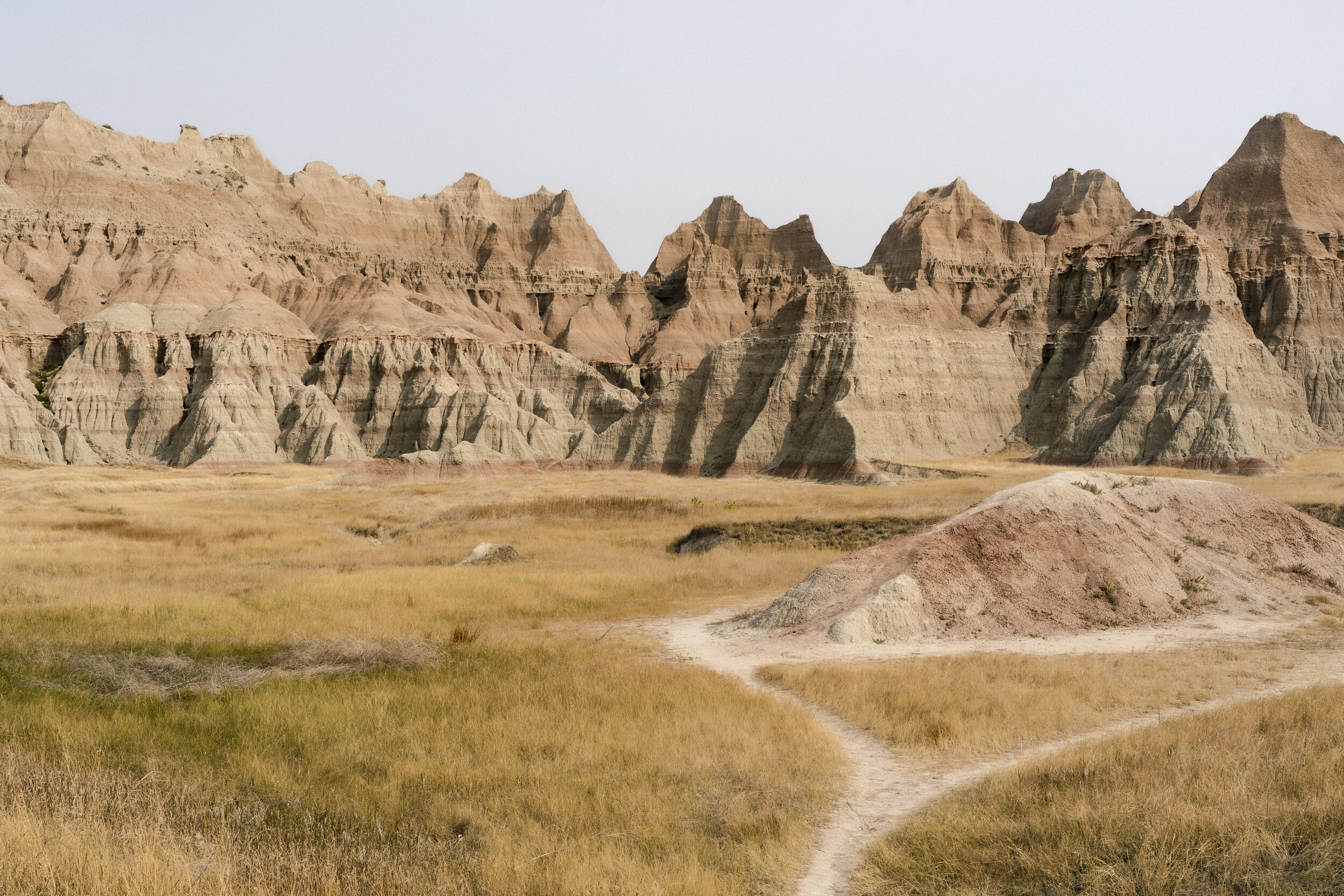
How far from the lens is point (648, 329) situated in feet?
516

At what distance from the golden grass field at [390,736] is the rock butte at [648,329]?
159 ft

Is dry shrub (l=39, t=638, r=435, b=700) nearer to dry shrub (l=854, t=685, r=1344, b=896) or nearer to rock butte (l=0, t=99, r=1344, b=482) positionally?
dry shrub (l=854, t=685, r=1344, b=896)

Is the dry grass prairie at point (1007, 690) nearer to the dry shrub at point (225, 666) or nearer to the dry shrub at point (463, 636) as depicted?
the dry shrub at point (463, 636)

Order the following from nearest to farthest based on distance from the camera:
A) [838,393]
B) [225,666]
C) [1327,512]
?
[225,666] < [1327,512] < [838,393]

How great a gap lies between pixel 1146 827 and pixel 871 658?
9.22m

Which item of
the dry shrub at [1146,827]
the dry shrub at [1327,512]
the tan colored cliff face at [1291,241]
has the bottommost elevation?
the dry shrub at [1146,827]

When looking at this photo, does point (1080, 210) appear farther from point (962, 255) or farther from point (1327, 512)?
point (1327, 512)

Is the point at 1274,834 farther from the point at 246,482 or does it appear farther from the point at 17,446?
the point at 17,446

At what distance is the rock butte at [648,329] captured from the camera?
78.4 meters

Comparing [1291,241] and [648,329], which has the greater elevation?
[1291,241]

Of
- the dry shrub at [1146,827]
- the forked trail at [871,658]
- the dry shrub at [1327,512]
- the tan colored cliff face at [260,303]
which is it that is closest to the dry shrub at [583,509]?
the forked trail at [871,658]

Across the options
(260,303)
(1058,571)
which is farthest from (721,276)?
(1058,571)

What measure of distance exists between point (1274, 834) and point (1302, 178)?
11101 centimetres

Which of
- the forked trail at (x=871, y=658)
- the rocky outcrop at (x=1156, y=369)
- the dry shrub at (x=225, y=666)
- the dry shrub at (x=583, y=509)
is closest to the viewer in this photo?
the forked trail at (x=871, y=658)
